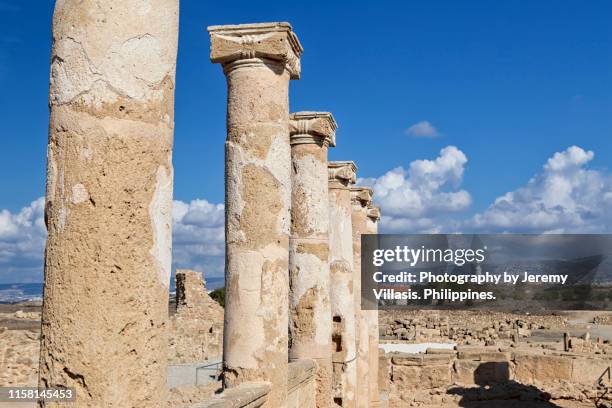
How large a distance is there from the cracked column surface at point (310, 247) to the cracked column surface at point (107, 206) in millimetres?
5759

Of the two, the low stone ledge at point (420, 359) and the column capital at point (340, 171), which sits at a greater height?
the column capital at point (340, 171)

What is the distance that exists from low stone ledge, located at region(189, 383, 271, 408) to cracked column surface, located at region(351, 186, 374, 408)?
6510 millimetres

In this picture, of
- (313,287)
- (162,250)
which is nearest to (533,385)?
(313,287)

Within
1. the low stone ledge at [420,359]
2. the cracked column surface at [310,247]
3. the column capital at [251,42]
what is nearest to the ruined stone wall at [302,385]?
the cracked column surface at [310,247]

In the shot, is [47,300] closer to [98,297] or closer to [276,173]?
[98,297]

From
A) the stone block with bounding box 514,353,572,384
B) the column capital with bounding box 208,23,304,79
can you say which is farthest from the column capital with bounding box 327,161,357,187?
the stone block with bounding box 514,353,572,384

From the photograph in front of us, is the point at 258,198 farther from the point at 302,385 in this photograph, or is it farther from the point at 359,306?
the point at 359,306

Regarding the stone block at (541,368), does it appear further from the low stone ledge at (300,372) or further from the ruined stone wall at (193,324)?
the low stone ledge at (300,372)

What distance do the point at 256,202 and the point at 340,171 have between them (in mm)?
5244

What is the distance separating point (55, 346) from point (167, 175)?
3.38 ft

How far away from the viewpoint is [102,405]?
10.4ft

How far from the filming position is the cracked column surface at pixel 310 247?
9227mm

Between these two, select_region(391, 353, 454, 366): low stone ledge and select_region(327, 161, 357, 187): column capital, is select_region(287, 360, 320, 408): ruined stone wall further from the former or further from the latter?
select_region(391, 353, 454, 366): low stone ledge

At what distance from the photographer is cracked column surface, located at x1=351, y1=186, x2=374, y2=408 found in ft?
43.5
